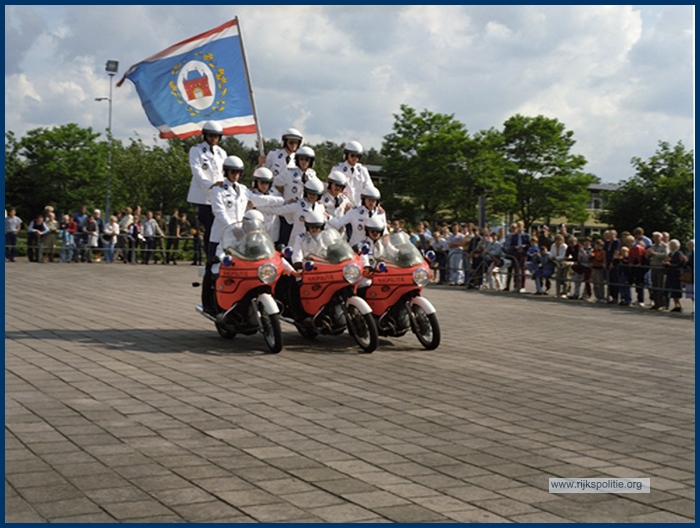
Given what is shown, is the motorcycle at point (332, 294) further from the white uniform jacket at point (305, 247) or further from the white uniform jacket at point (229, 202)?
the white uniform jacket at point (229, 202)

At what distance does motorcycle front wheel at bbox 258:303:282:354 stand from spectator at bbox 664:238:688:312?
11.0 meters

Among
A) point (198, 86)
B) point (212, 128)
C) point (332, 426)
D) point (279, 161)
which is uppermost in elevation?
point (198, 86)

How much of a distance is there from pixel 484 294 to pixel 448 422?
16095mm

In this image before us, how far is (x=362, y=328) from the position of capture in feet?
36.0

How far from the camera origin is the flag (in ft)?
48.8

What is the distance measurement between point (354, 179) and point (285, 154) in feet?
3.11

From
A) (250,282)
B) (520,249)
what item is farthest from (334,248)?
(520,249)

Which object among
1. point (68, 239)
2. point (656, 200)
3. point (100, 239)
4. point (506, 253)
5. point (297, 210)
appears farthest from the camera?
point (656, 200)

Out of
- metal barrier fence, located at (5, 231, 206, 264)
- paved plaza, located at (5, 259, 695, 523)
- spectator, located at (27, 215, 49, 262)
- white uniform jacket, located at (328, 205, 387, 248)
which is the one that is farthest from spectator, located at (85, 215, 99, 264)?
white uniform jacket, located at (328, 205, 387, 248)

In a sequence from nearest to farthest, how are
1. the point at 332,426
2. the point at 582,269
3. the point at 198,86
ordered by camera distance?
the point at 332,426 < the point at 198,86 < the point at 582,269

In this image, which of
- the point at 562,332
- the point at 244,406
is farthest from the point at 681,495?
the point at 562,332

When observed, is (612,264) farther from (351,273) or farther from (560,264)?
(351,273)

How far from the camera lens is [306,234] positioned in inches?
447

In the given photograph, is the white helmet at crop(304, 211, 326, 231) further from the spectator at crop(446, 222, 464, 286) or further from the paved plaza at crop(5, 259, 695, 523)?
the spectator at crop(446, 222, 464, 286)
